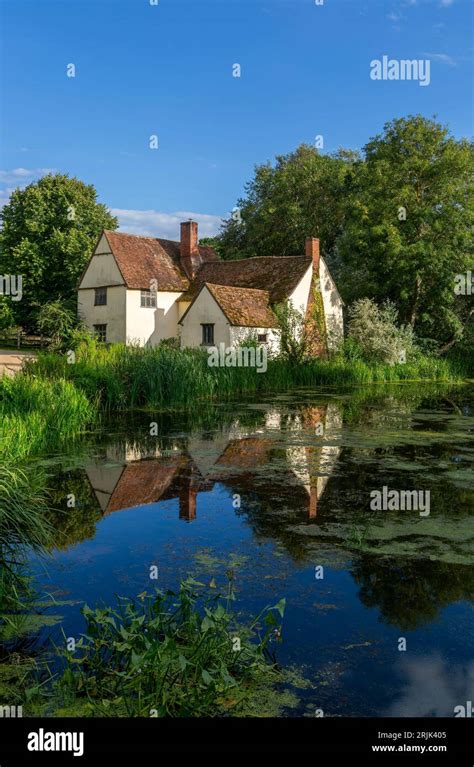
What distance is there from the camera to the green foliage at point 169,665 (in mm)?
4129

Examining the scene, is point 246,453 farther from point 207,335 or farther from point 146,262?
point 146,262

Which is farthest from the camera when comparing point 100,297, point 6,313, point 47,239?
point 47,239

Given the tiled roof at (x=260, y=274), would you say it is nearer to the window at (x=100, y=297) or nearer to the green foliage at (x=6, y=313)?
the window at (x=100, y=297)

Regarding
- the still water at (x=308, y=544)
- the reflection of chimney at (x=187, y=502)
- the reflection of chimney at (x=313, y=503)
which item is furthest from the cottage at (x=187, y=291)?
the reflection of chimney at (x=313, y=503)

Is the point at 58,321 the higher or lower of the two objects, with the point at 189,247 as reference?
lower

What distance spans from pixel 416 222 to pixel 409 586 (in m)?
34.8

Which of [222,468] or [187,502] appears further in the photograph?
[222,468]

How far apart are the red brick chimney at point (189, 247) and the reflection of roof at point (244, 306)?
30.8ft

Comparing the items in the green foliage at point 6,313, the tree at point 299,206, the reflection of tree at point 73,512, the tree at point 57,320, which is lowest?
the reflection of tree at point 73,512

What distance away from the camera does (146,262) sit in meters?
42.7

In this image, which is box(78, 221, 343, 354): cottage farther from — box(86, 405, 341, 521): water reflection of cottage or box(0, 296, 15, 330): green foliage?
box(86, 405, 341, 521): water reflection of cottage

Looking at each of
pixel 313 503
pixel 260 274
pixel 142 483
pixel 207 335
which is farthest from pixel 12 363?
pixel 313 503
